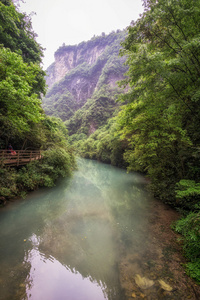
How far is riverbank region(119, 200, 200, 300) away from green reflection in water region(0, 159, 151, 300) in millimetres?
292

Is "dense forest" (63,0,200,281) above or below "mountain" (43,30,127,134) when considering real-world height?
below

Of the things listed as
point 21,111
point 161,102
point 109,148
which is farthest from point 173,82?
point 109,148

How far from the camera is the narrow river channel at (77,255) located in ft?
11.1

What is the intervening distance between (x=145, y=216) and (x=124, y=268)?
383 centimetres

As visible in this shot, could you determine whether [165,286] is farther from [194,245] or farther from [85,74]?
[85,74]

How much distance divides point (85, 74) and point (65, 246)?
458ft

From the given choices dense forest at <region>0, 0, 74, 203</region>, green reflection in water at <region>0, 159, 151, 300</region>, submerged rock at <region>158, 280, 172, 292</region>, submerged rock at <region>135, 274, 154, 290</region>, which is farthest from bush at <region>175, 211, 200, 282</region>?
dense forest at <region>0, 0, 74, 203</region>

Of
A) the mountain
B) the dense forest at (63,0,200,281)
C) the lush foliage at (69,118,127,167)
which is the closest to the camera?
the dense forest at (63,0,200,281)

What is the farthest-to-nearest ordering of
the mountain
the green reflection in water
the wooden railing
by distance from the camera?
the mountain, the wooden railing, the green reflection in water

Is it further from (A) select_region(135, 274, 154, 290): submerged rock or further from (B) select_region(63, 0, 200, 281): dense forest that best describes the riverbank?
(B) select_region(63, 0, 200, 281): dense forest

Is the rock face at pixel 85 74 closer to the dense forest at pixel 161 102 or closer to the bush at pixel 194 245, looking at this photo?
the dense forest at pixel 161 102

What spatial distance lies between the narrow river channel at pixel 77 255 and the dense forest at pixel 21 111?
194cm

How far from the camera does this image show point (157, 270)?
3811 mm

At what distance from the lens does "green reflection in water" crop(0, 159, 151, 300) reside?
3482 mm
